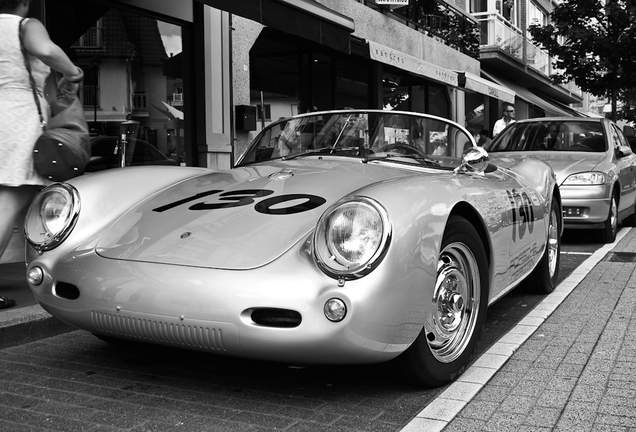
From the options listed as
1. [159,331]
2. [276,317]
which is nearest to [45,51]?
[159,331]

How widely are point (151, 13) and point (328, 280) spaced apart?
661 cm

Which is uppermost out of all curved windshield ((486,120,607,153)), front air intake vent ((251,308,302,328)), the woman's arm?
the woman's arm

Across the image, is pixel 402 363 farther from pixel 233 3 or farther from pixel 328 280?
pixel 233 3

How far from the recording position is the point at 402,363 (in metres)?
3.02

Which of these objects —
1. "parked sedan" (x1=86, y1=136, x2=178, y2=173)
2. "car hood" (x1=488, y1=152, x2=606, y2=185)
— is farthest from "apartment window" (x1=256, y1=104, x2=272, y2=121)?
"car hood" (x1=488, y1=152, x2=606, y2=185)

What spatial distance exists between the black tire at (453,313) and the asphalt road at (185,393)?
95 mm

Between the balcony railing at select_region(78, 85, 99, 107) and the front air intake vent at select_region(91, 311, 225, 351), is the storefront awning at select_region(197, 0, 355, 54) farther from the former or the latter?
the front air intake vent at select_region(91, 311, 225, 351)

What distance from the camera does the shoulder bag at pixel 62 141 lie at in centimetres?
404

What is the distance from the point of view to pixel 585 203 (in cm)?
809

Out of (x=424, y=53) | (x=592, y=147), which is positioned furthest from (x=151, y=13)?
(x=424, y=53)

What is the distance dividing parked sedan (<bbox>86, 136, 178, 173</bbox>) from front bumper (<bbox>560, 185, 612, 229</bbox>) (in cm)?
463

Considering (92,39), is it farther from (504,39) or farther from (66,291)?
(504,39)

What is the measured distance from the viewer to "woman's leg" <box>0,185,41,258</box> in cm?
418

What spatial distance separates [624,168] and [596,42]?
39.0ft
